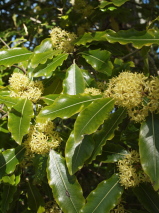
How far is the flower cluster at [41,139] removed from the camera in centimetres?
189

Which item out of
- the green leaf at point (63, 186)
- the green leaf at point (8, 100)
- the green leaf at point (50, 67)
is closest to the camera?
the green leaf at point (63, 186)

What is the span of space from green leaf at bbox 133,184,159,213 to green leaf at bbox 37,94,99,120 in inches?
28.8

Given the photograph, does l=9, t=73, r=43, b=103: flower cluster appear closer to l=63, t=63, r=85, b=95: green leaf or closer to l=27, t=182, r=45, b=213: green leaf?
l=63, t=63, r=85, b=95: green leaf

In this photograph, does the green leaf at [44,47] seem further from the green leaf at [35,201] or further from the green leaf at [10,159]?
the green leaf at [35,201]

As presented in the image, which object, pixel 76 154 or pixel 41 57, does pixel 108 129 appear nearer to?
pixel 76 154

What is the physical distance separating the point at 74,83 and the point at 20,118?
1.54 ft

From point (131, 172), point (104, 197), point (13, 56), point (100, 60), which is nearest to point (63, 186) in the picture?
point (104, 197)

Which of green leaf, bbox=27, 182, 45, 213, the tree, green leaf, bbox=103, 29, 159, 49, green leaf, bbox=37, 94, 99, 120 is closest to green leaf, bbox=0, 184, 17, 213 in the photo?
the tree

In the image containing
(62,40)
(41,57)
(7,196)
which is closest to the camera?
(41,57)

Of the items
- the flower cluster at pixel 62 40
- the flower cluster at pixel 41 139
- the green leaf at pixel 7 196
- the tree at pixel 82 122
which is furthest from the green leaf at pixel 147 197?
the flower cluster at pixel 62 40

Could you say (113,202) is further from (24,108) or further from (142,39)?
(142,39)

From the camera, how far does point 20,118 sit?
1862mm

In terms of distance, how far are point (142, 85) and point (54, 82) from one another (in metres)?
0.88

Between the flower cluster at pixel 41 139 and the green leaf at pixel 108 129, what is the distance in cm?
Result: 29
